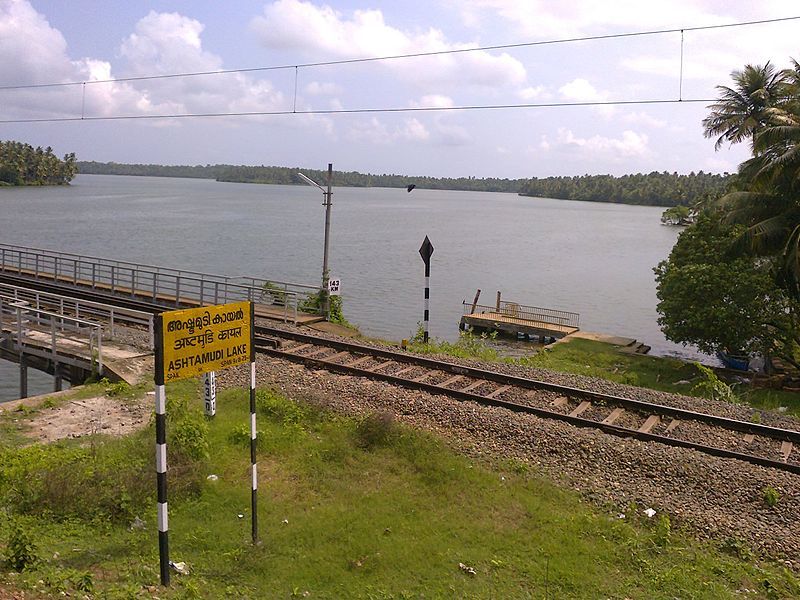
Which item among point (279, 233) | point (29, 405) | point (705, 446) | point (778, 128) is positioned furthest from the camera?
point (279, 233)

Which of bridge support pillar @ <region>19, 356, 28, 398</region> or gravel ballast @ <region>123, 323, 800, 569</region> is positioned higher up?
gravel ballast @ <region>123, 323, 800, 569</region>

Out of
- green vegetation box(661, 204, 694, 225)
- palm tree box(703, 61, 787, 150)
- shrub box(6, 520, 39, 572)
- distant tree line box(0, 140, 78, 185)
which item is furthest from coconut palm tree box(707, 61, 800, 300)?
distant tree line box(0, 140, 78, 185)

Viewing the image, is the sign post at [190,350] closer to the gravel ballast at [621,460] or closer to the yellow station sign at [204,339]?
the yellow station sign at [204,339]

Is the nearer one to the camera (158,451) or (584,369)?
(158,451)

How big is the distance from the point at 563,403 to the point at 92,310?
488 inches

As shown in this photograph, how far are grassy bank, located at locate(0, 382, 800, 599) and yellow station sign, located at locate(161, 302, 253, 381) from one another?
205 cm

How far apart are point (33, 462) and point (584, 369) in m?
19.0

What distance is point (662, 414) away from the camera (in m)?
13.1

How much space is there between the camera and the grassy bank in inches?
294

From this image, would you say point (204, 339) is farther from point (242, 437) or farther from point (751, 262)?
point (751, 262)

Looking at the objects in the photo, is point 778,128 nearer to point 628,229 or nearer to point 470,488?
point 470,488

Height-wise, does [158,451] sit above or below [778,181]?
below

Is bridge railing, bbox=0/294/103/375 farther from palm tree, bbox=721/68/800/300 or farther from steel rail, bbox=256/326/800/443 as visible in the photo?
palm tree, bbox=721/68/800/300

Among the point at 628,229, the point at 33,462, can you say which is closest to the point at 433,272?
the point at 33,462
